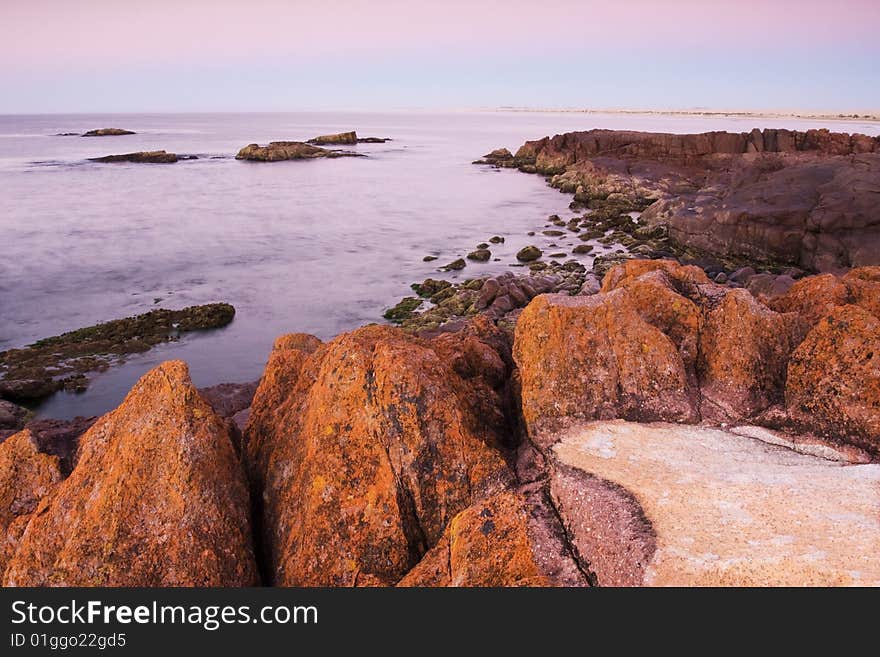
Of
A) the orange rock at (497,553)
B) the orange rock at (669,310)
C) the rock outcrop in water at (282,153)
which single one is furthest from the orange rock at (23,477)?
the rock outcrop in water at (282,153)

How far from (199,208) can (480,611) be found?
7533 cm

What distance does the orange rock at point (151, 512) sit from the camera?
893 centimetres

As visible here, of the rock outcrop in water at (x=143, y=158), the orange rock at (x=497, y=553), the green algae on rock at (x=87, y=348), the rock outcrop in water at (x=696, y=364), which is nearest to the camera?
the orange rock at (x=497, y=553)

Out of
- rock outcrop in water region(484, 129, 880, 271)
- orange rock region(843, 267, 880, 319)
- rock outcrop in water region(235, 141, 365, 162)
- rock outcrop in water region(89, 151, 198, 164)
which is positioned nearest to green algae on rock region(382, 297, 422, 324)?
orange rock region(843, 267, 880, 319)

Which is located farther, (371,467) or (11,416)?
(11,416)

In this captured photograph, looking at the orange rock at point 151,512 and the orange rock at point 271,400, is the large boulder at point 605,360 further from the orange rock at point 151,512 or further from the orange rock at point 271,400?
the orange rock at point 151,512

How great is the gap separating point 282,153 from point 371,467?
136 meters

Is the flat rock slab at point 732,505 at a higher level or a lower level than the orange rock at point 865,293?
lower

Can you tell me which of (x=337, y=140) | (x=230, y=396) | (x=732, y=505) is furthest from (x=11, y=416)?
(x=337, y=140)

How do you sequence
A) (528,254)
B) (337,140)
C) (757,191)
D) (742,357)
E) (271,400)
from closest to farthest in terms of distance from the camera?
(742,357)
(271,400)
(757,191)
(528,254)
(337,140)

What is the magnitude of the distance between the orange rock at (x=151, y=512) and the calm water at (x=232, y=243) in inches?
678

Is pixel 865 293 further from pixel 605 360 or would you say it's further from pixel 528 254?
pixel 528 254

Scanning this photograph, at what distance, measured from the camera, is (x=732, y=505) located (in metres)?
8.52

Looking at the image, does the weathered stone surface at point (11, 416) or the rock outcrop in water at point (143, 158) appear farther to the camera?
the rock outcrop in water at point (143, 158)
